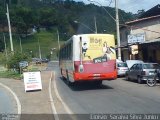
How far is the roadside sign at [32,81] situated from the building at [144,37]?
18.4m

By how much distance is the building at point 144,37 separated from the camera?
43.4 meters

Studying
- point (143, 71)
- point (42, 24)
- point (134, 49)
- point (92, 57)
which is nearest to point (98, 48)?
point (92, 57)

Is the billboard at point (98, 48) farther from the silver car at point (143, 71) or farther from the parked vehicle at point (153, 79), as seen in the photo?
the silver car at point (143, 71)

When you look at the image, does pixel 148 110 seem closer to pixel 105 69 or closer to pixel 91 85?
pixel 105 69

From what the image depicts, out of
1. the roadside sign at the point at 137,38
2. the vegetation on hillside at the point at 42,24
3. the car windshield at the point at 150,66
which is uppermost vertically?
the vegetation on hillside at the point at 42,24

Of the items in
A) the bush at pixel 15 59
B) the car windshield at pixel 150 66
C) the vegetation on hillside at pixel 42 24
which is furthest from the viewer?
the vegetation on hillside at pixel 42 24

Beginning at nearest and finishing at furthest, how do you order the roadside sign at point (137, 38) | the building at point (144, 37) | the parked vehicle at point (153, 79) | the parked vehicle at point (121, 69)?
the parked vehicle at point (153, 79), the parked vehicle at point (121, 69), the roadside sign at point (137, 38), the building at point (144, 37)

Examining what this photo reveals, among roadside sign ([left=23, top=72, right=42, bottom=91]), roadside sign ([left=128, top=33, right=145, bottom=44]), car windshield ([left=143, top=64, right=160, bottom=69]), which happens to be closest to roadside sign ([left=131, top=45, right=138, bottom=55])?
roadside sign ([left=128, top=33, right=145, bottom=44])

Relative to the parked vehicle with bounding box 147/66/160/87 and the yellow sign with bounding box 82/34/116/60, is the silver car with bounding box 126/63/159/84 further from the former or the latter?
the yellow sign with bounding box 82/34/116/60

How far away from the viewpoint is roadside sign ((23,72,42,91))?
24.7 metres

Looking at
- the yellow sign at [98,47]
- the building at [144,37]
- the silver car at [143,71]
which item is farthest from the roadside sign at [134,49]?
the yellow sign at [98,47]

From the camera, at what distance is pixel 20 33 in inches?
6102

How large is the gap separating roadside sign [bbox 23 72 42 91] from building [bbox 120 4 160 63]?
1839cm

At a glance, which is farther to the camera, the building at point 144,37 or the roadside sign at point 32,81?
the building at point 144,37
